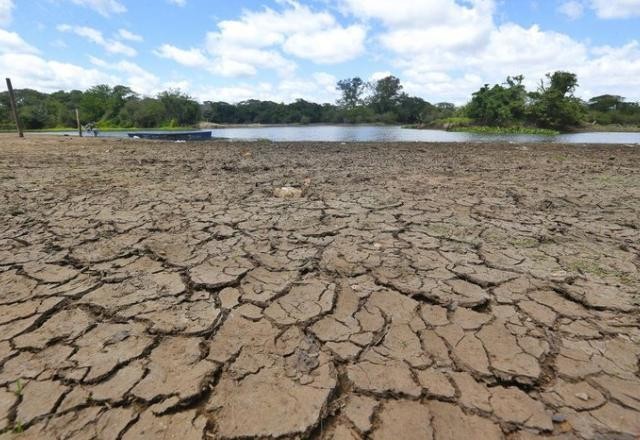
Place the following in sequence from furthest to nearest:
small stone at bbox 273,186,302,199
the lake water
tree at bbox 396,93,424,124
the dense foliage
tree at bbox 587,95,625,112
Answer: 1. tree at bbox 396,93,424,124
2. tree at bbox 587,95,625,112
3. the dense foliage
4. the lake water
5. small stone at bbox 273,186,302,199

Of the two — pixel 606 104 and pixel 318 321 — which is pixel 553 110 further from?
pixel 318 321

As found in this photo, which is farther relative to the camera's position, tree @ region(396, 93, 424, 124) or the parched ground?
tree @ region(396, 93, 424, 124)

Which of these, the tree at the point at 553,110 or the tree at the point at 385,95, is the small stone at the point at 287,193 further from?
the tree at the point at 385,95

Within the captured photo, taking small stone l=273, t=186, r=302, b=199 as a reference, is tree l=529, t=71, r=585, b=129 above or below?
above

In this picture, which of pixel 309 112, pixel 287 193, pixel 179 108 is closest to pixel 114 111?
pixel 179 108

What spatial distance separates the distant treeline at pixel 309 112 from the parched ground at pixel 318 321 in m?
37.3

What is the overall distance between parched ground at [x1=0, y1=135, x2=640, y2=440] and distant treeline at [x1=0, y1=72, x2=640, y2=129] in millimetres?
37345

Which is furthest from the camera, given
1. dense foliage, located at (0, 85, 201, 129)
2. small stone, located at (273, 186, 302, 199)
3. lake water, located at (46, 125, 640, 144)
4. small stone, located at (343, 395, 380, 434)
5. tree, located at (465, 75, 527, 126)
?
dense foliage, located at (0, 85, 201, 129)

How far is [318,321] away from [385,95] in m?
86.6

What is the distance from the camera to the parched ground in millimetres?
1283

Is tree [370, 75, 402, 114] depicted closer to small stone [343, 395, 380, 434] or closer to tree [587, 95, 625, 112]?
tree [587, 95, 625, 112]

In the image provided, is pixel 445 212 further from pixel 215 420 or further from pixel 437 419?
pixel 215 420

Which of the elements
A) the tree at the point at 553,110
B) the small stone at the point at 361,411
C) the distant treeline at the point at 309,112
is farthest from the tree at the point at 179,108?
the small stone at the point at 361,411

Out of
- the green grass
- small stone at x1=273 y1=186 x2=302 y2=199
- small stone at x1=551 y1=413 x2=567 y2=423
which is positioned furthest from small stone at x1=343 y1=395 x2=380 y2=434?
the green grass
